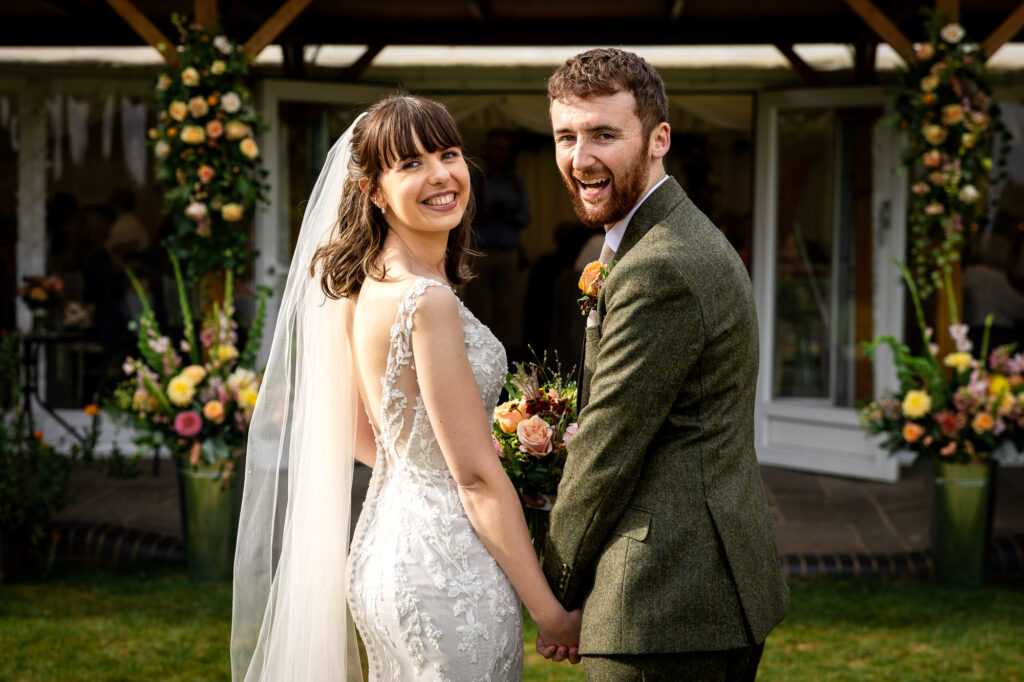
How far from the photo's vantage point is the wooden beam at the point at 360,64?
812cm

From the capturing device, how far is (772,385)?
8.05 metres

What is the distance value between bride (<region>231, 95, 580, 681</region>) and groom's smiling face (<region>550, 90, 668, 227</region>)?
0.30 meters

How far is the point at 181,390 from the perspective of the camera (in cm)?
510

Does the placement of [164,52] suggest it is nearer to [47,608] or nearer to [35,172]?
[47,608]

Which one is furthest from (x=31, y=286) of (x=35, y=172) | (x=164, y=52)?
(x=164, y=52)

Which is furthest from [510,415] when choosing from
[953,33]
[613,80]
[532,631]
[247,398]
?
[953,33]

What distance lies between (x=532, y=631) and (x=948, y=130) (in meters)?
3.32

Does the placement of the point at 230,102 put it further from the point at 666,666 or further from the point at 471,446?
the point at 666,666

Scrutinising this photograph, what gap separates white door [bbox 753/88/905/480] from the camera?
24.9 feet

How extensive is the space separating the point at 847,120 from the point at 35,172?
20.8ft

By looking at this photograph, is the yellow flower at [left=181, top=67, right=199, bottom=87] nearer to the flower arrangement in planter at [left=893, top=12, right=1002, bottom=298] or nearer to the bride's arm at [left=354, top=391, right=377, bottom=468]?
the bride's arm at [left=354, top=391, right=377, bottom=468]

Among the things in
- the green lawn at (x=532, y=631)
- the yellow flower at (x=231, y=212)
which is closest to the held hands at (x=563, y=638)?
the green lawn at (x=532, y=631)

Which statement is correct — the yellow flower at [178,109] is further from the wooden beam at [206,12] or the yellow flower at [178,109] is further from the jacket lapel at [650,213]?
the jacket lapel at [650,213]

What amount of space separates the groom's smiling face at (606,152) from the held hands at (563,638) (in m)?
0.81
